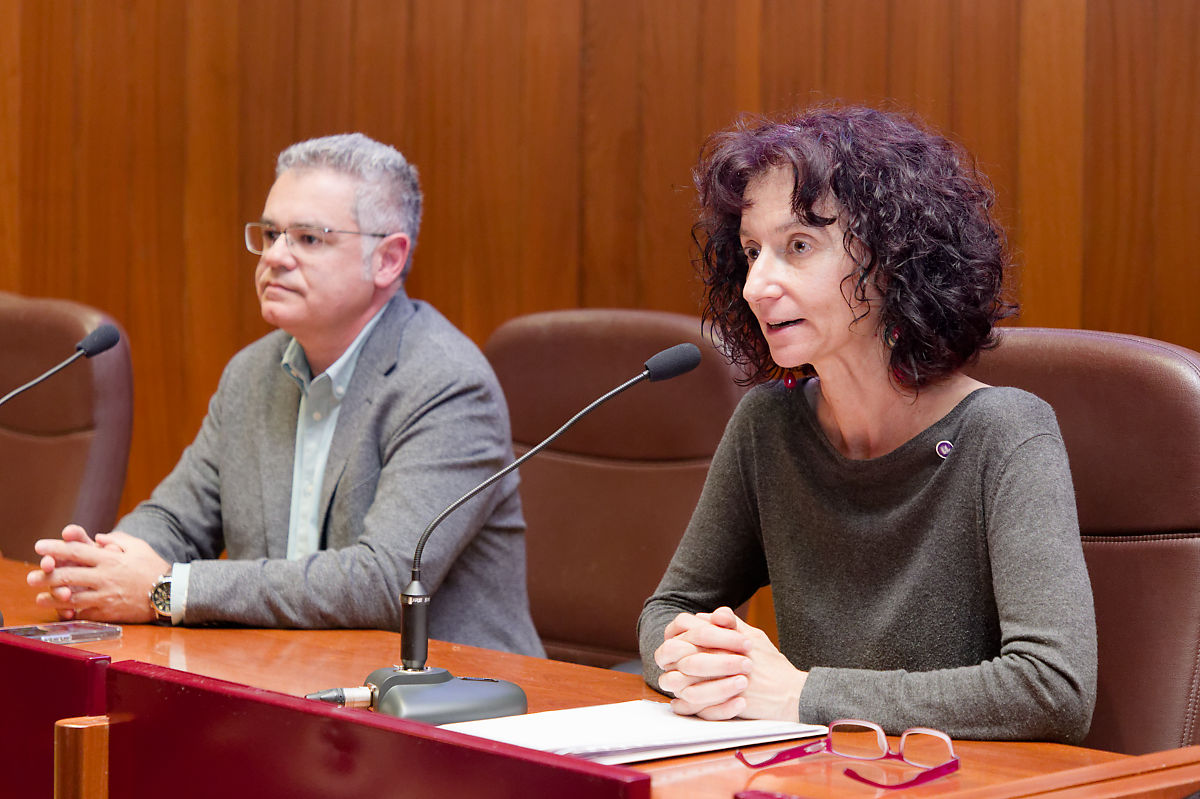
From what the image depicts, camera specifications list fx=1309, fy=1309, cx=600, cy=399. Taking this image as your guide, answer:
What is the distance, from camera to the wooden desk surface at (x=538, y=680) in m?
0.99

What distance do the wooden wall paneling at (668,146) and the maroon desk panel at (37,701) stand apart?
171 cm

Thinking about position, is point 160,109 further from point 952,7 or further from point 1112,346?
point 1112,346

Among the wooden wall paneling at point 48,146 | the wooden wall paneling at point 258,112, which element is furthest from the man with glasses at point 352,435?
the wooden wall paneling at point 48,146

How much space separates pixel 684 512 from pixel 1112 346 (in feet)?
2.69

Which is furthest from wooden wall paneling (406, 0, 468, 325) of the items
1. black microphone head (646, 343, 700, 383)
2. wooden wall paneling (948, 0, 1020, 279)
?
black microphone head (646, 343, 700, 383)

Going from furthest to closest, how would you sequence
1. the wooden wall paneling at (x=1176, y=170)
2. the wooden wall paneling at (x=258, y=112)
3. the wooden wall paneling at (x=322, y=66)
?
the wooden wall paneling at (x=258, y=112) → the wooden wall paneling at (x=322, y=66) → the wooden wall paneling at (x=1176, y=170)

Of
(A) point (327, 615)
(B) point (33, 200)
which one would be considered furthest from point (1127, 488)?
(B) point (33, 200)

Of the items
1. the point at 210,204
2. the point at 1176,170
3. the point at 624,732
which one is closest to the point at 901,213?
the point at 624,732

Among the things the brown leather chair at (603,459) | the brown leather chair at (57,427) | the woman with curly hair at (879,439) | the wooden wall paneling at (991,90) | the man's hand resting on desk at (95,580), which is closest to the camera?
the woman with curly hair at (879,439)

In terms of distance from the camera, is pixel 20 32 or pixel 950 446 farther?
pixel 20 32

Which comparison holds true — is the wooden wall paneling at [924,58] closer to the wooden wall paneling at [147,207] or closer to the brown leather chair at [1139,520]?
the brown leather chair at [1139,520]

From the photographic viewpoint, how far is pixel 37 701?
1.27m

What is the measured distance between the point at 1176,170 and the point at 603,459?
1.05 meters

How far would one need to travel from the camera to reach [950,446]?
145cm
